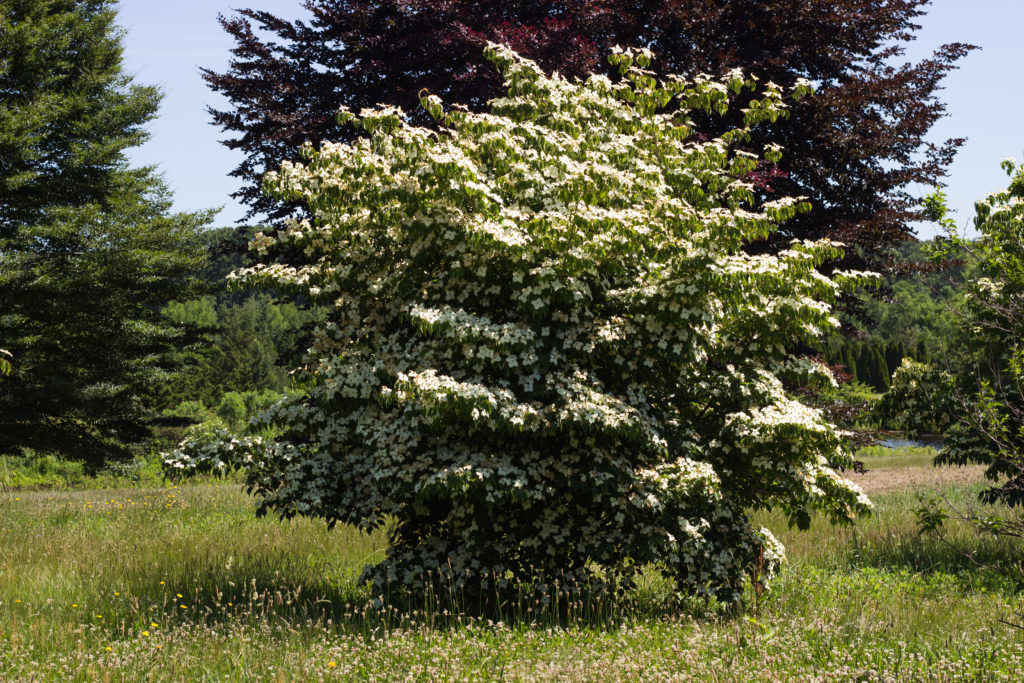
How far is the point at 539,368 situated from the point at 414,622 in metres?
2.60

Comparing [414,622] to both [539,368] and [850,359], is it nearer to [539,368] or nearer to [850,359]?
[539,368]

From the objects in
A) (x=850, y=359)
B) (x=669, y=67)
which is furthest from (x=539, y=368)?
(x=850, y=359)

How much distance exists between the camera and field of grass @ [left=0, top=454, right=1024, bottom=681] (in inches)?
239

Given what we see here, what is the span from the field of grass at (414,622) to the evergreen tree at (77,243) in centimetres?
1098

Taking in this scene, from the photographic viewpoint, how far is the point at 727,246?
321 inches

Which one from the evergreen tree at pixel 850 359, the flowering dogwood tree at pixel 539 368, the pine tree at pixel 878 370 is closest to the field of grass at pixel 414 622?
the flowering dogwood tree at pixel 539 368

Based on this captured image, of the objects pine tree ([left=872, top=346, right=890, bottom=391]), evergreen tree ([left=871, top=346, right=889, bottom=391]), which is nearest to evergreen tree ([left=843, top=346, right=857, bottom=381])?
evergreen tree ([left=871, top=346, right=889, bottom=391])

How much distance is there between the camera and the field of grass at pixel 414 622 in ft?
20.0

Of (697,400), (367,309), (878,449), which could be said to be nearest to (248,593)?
(367,309)

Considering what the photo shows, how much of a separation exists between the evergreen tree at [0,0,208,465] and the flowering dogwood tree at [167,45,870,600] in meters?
15.3

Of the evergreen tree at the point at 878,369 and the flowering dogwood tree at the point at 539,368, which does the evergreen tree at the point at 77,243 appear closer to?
the flowering dogwood tree at the point at 539,368

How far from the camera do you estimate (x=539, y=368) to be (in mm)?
7805

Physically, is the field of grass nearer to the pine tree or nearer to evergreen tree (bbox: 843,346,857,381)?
evergreen tree (bbox: 843,346,857,381)

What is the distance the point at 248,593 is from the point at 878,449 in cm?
3975
